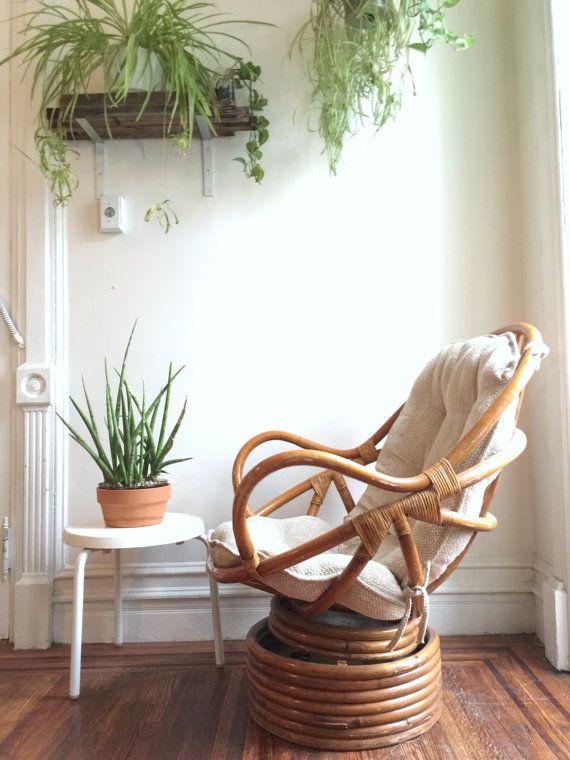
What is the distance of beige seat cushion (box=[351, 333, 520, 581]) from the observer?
1359mm

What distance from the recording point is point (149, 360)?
210 cm

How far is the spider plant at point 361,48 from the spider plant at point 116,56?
0.97 feet

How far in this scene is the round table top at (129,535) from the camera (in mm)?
1605

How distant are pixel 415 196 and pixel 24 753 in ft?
6.32

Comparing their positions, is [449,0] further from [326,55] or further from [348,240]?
[348,240]

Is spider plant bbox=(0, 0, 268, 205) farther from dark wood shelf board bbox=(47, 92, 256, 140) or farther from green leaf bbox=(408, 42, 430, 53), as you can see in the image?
green leaf bbox=(408, 42, 430, 53)

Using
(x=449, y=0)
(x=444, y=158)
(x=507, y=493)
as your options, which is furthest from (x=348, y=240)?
(x=507, y=493)

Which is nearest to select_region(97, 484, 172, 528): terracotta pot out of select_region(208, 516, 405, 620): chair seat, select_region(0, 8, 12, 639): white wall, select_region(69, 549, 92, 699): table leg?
select_region(69, 549, 92, 699): table leg

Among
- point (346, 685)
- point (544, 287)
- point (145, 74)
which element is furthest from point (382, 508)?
point (145, 74)

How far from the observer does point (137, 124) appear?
199 cm

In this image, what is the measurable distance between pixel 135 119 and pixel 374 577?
154 centimetres

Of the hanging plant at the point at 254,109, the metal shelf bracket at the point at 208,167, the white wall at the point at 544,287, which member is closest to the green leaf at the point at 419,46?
the white wall at the point at 544,287

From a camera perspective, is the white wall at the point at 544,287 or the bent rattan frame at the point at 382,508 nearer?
the bent rattan frame at the point at 382,508

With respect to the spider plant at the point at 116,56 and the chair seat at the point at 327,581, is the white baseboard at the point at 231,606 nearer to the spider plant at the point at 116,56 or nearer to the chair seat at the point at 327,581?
the chair seat at the point at 327,581
